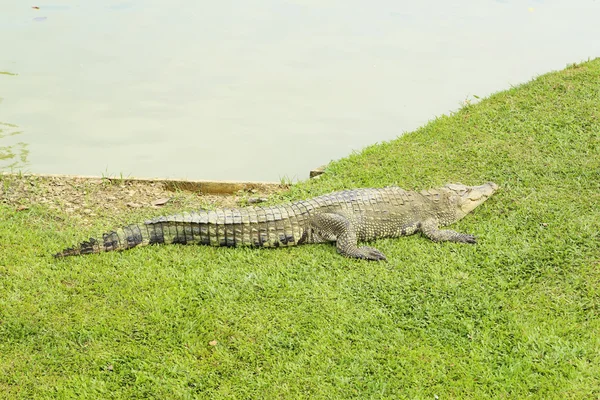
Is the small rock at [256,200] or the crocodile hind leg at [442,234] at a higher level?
the small rock at [256,200]

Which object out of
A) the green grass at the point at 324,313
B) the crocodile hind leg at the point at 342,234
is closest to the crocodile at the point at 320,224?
the crocodile hind leg at the point at 342,234

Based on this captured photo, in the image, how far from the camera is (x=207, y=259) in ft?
17.4

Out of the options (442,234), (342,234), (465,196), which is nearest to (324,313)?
(342,234)

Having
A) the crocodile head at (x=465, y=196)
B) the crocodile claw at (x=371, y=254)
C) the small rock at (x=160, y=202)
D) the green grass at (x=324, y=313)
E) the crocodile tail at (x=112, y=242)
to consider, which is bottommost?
the green grass at (x=324, y=313)

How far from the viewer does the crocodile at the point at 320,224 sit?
541cm

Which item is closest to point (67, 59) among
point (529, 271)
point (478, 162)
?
point (478, 162)

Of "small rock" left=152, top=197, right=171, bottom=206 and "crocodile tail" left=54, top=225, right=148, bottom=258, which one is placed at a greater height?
"small rock" left=152, top=197, right=171, bottom=206

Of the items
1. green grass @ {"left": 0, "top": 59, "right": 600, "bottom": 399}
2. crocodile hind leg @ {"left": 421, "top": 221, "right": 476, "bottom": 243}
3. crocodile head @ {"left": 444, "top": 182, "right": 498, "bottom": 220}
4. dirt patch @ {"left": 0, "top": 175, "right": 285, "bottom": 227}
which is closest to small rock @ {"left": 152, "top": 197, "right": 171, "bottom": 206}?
dirt patch @ {"left": 0, "top": 175, "right": 285, "bottom": 227}

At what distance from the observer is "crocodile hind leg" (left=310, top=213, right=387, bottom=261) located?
5.35 meters

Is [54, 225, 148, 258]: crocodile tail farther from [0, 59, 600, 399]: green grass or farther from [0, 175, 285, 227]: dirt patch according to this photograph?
[0, 175, 285, 227]: dirt patch

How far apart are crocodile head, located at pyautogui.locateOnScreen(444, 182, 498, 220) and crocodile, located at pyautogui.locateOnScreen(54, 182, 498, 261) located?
0.04 ft

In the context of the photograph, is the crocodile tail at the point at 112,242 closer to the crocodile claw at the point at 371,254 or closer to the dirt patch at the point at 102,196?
the dirt patch at the point at 102,196

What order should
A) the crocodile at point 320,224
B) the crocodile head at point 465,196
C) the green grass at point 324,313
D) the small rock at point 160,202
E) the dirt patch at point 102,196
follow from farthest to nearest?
the small rock at point 160,202
the dirt patch at point 102,196
the crocodile head at point 465,196
the crocodile at point 320,224
the green grass at point 324,313

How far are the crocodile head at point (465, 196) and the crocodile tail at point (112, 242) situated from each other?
127 inches
